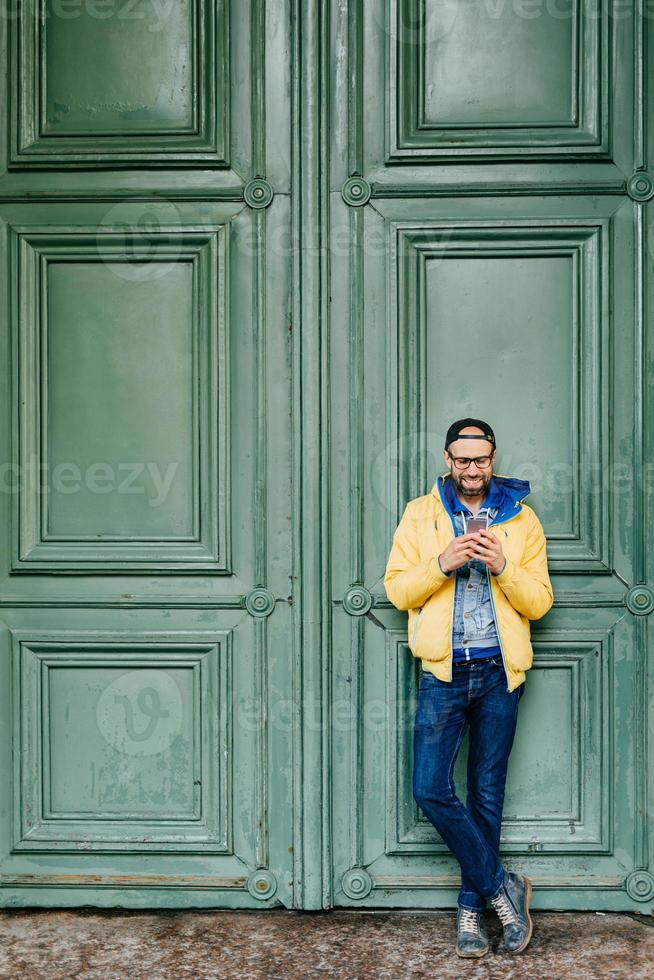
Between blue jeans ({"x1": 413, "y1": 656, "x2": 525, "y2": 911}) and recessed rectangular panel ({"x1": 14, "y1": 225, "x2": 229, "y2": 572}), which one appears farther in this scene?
recessed rectangular panel ({"x1": 14, "y1": 225, "x2": 229, "y2": 572})

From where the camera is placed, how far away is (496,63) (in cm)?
382

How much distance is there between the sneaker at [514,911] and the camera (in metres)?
3.49

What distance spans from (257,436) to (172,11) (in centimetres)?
171

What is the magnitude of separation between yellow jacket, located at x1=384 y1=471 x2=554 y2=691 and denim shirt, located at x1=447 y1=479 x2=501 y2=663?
0.10 feet

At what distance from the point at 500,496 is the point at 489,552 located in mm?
321

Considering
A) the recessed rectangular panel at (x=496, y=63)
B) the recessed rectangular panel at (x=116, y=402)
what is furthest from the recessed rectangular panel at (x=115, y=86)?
the recessed rectangular panel at (x=496, y=63)

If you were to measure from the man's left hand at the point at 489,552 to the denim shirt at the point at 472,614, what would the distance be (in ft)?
0.50

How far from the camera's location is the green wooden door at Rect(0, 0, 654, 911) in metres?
3.82

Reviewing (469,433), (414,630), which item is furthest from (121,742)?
(469,433)

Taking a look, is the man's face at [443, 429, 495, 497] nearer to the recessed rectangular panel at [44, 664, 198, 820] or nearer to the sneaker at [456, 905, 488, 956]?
the recessed rectangular panel at [44, 664, 198, 820]

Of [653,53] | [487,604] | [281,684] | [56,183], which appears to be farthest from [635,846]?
[56,183]

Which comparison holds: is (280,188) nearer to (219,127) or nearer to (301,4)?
(219,127)

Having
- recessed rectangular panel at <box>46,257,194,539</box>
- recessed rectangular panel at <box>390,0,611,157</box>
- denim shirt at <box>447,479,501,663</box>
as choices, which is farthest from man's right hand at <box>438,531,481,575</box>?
recessed rectangular panel at <box>390,0,611,157</box>

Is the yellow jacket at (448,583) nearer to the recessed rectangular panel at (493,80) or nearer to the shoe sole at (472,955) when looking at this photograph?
the shoe sole at (472,955)
